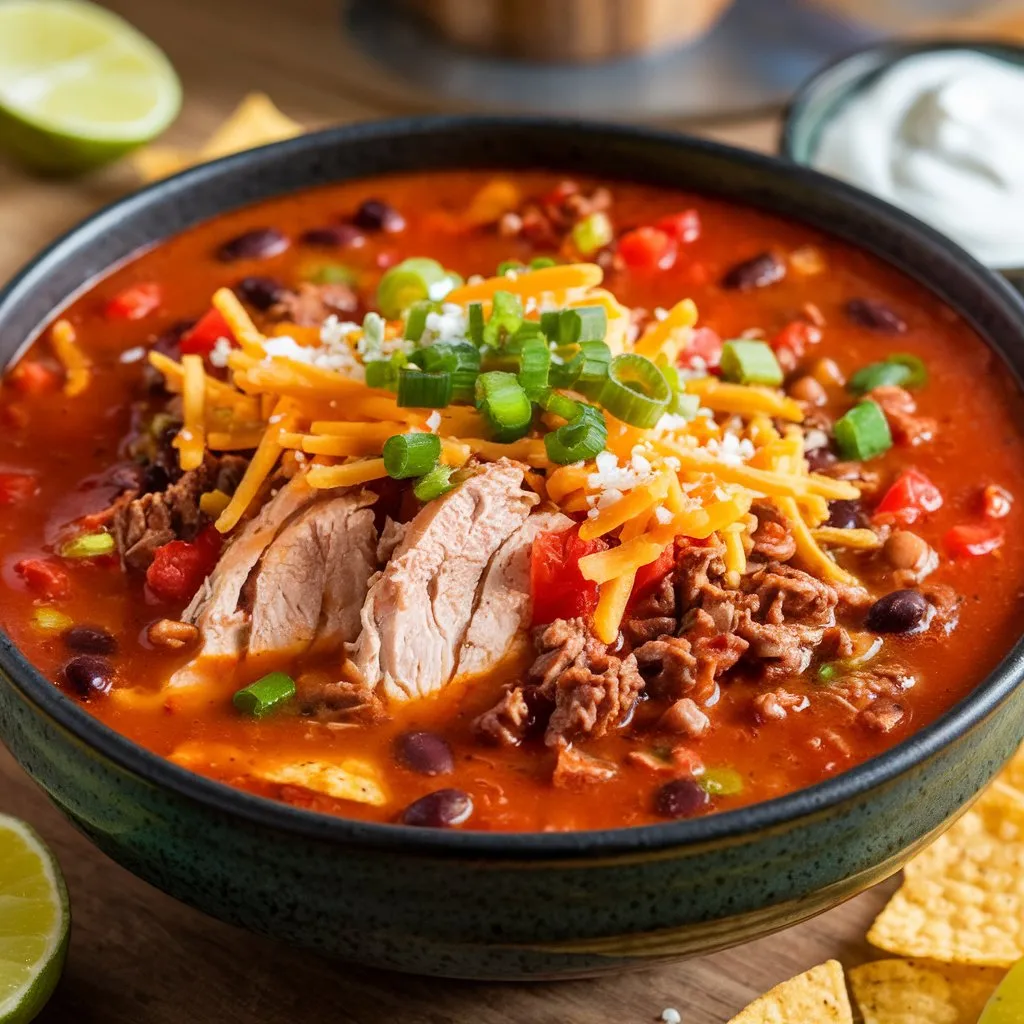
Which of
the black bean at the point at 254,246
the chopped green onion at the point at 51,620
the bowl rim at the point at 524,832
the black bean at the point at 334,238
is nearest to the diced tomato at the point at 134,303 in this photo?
the black bean at the point at 254,246

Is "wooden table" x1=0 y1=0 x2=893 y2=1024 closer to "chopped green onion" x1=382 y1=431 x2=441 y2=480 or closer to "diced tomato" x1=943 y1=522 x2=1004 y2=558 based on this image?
"diced tomato" x1=943 y1=522 x2=1004 y2=558

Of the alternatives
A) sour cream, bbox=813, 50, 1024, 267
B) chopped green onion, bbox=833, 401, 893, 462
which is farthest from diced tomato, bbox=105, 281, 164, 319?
sour cream, bbox=813, 50, 1024, 267

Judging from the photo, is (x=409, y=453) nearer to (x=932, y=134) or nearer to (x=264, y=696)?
(x=264, y=696)

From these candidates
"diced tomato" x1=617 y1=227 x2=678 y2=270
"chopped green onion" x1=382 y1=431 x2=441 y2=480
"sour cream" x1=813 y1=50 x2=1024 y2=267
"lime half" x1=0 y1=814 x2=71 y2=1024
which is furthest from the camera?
"sour cream" x1=813 y1=50 x2=1024 y2=267

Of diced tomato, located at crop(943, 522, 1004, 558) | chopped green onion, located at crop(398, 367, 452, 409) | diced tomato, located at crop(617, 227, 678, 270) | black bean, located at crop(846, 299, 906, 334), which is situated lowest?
diced tomato, located at crop(943, 522, 1004, 558)

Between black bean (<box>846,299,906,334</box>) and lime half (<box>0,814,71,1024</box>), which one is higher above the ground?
black bean (<box>846,299,906,334</box>)
